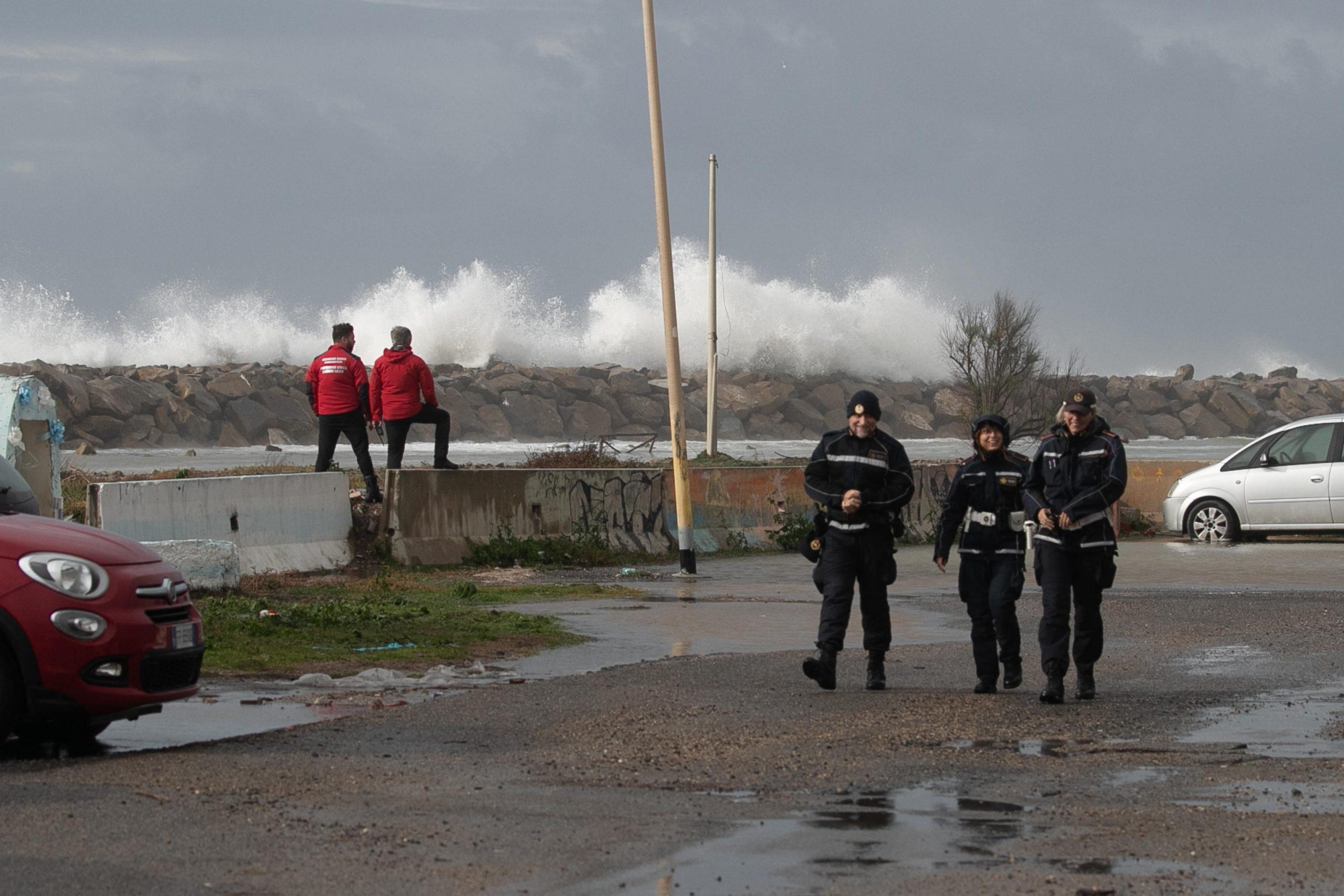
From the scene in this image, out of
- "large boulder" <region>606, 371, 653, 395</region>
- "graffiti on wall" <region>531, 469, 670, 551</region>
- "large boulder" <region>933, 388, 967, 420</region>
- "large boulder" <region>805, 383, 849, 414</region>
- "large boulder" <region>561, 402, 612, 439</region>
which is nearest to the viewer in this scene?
"graffiti on wall" <region>531, 469, 670, 551</region>

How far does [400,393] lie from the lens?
18.3 metres

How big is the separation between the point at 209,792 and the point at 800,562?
1346 cm

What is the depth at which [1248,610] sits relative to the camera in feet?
44.5

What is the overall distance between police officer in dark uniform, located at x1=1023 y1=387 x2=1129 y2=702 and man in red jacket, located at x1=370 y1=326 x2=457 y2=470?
995cm

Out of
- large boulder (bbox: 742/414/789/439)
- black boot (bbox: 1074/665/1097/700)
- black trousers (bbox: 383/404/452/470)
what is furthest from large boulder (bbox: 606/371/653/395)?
black boot (bbox: 1074/665/1097/700)

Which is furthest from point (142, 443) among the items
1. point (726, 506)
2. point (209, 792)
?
point (209, 792)

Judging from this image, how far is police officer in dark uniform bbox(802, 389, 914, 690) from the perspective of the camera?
9.62m

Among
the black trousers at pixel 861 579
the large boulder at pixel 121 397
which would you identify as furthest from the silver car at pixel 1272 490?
the large boulder at pixel 121 397

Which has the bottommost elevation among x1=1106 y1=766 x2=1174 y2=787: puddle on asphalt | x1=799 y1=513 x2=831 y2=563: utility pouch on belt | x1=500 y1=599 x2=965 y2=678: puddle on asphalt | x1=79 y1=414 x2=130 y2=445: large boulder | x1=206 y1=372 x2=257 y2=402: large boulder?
x1=500 y1=599 x2=965 y2=678: puddle on asphalt

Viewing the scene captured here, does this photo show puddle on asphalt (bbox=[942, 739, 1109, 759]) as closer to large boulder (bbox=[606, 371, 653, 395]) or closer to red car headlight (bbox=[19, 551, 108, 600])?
red car headlight (bbox=[19, 551, 108, 600])

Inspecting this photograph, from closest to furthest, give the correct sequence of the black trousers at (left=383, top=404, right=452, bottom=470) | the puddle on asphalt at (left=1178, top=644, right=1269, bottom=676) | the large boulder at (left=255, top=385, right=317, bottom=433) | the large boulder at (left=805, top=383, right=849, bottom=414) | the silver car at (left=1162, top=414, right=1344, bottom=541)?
the puddle on asphalt at (left=1178, top=644, right=1269, bottom=676), the black trousers at (left=383, top=404, right=452, bottom=470), the silver car at (left=1162, top=414, right=1344, bottom=541), the large boulder at (left=255, top=385, right=317, bottom=433), the large boulder at (left=805, top=383, right=849, bottom=414)

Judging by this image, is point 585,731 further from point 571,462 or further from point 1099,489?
point 571,462

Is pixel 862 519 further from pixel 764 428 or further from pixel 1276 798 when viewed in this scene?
pixel 764 428

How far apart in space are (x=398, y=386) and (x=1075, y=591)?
10458mm
